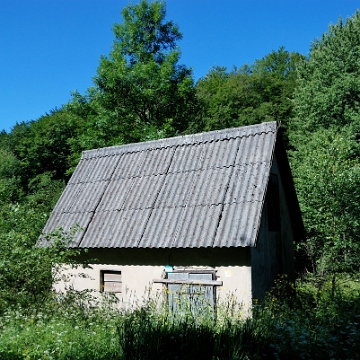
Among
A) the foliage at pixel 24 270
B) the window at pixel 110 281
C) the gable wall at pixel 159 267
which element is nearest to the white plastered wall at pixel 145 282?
the gable wall at pixel 159 267

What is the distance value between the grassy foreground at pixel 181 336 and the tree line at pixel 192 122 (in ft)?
5.72

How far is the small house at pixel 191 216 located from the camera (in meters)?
9.48

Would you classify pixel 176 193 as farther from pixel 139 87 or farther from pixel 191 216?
pixel 139 87

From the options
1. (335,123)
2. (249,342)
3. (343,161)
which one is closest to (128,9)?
(335,123)

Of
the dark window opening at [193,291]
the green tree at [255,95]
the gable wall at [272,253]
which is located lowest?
the dark window opening at [193,291]

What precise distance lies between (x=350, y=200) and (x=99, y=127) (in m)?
14.5

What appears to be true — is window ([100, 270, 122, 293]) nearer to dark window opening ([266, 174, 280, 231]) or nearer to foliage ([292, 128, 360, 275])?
dark window opening ([266, 174, 280, 231])

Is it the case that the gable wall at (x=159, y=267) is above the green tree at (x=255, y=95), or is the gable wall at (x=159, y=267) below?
below

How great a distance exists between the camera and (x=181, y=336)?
5.94m

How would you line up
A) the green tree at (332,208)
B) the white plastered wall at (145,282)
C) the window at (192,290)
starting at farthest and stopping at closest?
the green tree at (332,208), the window at (192,290), the white plastered wall at (145,282)

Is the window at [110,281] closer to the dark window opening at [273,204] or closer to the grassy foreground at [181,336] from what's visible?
the grassy foreground at [181,336]

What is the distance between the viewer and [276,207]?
37.9 ft

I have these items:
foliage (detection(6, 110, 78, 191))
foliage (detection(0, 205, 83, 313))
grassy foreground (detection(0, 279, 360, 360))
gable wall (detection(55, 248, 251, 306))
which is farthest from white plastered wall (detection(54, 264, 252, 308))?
foliage (detection(6, 110, 78, 191))

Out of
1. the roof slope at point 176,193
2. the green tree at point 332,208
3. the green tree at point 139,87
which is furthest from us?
the green tree at point 139,87
